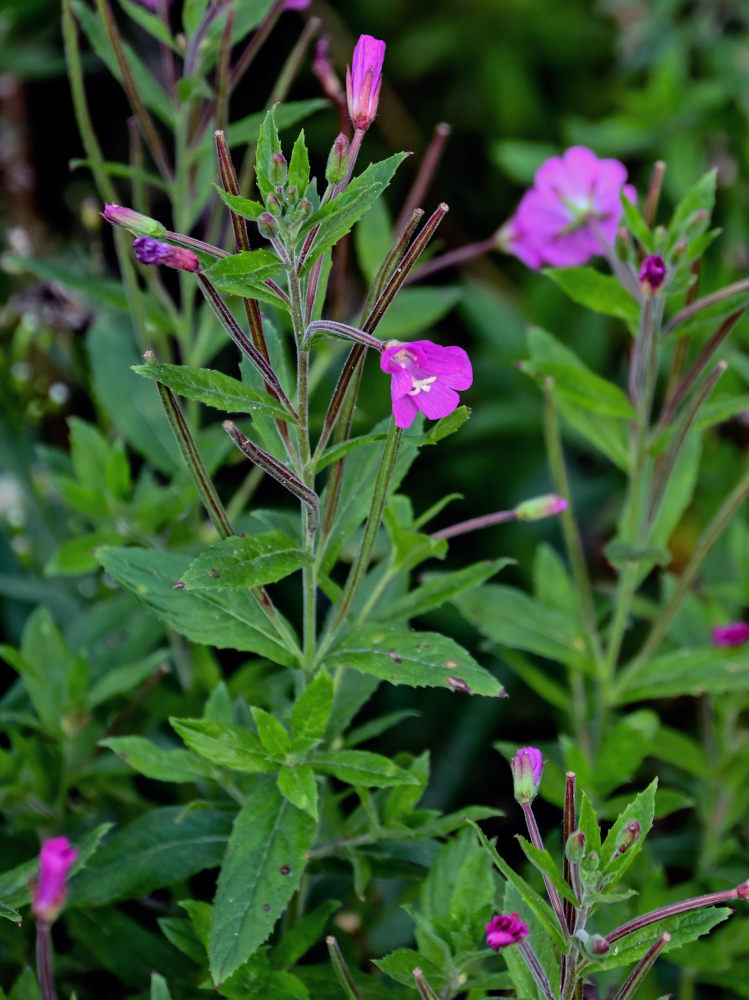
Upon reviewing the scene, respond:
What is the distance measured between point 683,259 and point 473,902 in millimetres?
494

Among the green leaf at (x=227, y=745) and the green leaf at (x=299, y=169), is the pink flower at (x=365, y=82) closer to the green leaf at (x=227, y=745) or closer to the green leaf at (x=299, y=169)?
the green leaf at (x=299, y=169)

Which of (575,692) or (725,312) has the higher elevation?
(725,312)

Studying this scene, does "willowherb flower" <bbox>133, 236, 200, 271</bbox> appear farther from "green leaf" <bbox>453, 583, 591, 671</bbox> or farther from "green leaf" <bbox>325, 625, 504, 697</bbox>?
"green leaf" <bbox>453, 583, 591, 671</bbox>

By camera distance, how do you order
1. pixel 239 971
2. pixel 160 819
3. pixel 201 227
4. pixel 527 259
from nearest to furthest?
pixel 239 971
pixel 160 819
pixel 527 259
pixel 201 227

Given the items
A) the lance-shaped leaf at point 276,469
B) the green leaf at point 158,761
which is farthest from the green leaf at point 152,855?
the lance-shaped leaf at point 276,469

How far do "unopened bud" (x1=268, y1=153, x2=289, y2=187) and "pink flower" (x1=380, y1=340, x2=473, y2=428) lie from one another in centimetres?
11

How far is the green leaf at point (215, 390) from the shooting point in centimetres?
59

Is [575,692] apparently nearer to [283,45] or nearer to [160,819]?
[160,819]

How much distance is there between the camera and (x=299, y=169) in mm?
593

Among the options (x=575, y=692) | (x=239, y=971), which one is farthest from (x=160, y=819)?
(x=575, y=692)

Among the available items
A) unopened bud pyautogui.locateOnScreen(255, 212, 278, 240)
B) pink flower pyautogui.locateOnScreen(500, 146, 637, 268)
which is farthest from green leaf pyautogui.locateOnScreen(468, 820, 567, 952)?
pink flower pyautogui.locateOnScreen(500, 146, 637, 268)

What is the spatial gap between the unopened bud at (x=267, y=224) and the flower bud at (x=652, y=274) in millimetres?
301

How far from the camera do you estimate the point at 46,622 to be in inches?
35.6

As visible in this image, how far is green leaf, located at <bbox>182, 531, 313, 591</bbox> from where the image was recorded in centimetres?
60
